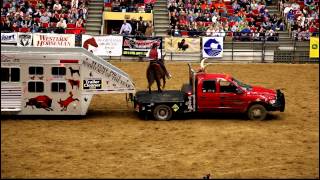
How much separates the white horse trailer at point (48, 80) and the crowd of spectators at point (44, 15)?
621 inches

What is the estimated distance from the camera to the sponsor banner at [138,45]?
3059 centimetres

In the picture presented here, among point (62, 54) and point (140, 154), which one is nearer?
point (140, 154)

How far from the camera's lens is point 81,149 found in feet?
43.7

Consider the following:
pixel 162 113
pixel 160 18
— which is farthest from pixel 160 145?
pixel 160 18

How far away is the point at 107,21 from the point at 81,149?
2287cm

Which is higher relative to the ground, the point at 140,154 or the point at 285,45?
the point at 285,45

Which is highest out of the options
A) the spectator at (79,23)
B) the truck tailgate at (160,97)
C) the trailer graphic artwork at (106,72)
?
the spectator at (79,23)

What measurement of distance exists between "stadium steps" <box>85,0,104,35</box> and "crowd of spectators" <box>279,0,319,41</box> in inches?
461

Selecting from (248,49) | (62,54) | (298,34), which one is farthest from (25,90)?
(298,34)

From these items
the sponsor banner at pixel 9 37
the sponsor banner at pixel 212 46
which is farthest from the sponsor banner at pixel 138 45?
the sponsor banner at pixel 9 37

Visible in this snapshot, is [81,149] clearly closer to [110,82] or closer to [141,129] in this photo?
Result: [141,129]

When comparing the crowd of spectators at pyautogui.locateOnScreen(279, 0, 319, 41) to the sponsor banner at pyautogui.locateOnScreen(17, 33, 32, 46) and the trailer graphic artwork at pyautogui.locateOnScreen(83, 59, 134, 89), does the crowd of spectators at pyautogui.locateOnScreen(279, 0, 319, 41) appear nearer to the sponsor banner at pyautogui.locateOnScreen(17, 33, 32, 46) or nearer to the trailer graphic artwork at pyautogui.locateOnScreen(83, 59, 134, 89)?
the sponsor banner at pyautogui.locateOnScreen(17, 33, 32, 46)

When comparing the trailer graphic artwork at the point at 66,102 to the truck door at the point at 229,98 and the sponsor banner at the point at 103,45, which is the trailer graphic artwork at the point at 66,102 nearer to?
the truck door at the point at 229,98

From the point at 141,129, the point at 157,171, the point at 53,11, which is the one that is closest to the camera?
the point at 157,171
